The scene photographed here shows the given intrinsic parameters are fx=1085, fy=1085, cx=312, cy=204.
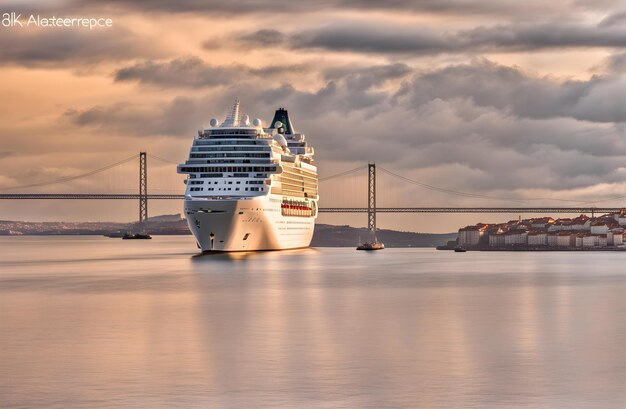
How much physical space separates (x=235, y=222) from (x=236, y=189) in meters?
2.49

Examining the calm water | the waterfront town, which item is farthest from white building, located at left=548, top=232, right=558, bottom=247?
the calm water

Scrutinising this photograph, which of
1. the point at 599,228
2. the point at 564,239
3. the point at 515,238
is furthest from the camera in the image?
the point at 599,228

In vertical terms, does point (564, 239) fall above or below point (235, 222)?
below

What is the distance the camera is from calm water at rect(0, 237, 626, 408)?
749 inches

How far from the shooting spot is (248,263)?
233 feet

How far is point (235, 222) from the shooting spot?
78.5 m

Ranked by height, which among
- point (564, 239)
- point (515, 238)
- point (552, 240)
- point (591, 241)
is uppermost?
point (515, 238)

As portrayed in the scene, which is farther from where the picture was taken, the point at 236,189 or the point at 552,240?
the point at 552,240

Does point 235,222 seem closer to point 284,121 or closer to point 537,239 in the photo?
point 284,121

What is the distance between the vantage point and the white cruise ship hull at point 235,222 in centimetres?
7750

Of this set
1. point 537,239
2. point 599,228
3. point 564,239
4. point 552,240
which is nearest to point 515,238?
point 537,239

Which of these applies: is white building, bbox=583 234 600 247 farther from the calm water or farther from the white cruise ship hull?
the calm water

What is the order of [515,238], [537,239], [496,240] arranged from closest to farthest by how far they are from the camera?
[515,238]
[496,240]
[537,239]

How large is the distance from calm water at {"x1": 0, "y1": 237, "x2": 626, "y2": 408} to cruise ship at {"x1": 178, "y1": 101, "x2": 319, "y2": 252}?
27.7 meters
